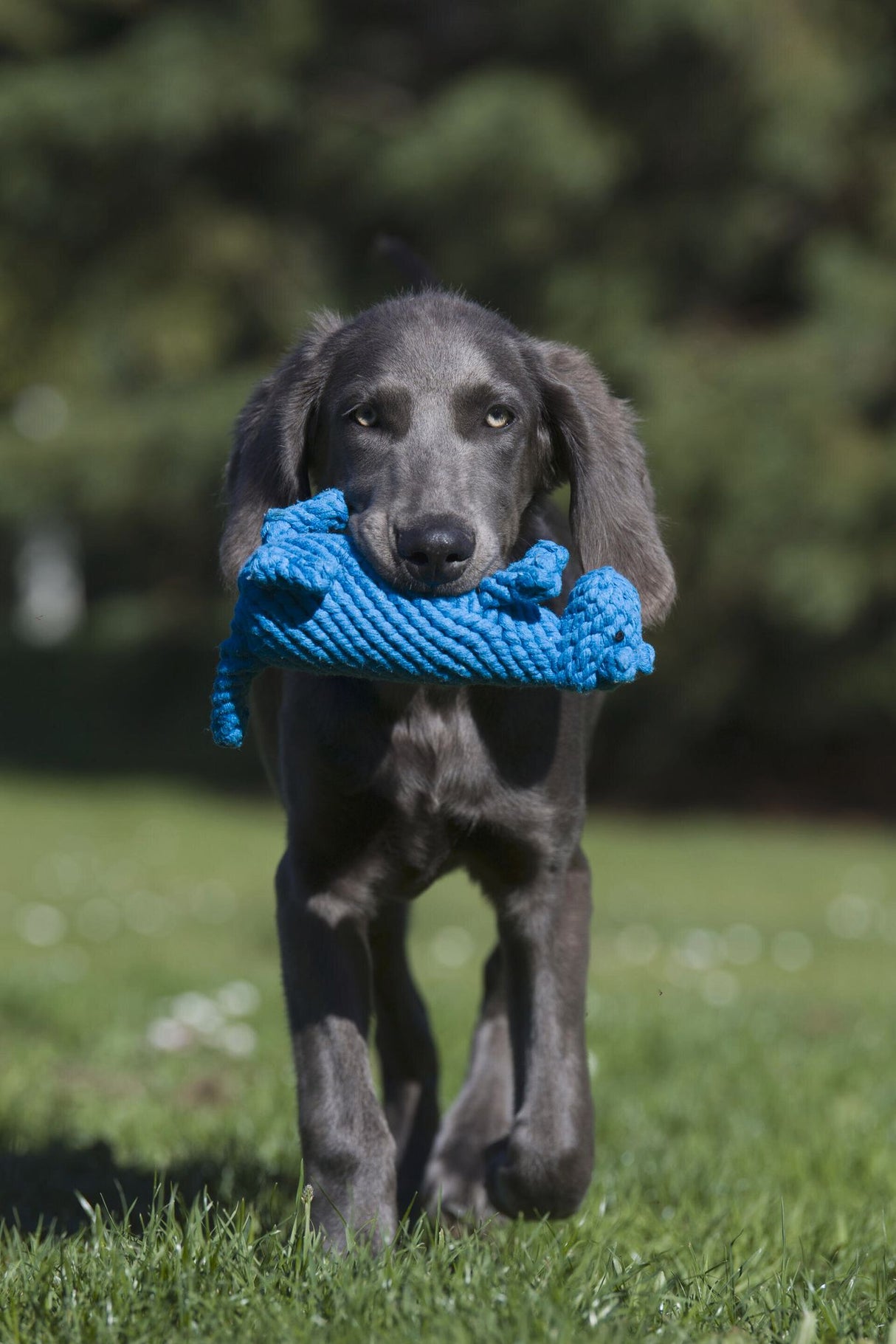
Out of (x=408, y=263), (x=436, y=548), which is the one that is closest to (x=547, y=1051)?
(x=436, y=548)

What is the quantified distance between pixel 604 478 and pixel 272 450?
661 mm

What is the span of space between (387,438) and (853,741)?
13670mm

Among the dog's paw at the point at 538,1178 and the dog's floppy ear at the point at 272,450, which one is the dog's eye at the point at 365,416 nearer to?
the dog's floppy ear at the point at 272,450

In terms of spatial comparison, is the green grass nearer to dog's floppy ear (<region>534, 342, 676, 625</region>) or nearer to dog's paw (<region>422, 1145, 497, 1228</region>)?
dog's paw (<region>422, 1145, 497, 1228</region>)

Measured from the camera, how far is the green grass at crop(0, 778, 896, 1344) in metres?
2.37

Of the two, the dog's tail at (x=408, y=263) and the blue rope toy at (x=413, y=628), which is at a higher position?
the dog's tail at (x=408, y=263)

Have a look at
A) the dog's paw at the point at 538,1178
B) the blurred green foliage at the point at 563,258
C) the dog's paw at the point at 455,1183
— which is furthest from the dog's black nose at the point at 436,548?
the blurred green foliage at the point at 563,258

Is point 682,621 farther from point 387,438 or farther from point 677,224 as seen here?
point 387,438

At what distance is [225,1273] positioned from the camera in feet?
8.02

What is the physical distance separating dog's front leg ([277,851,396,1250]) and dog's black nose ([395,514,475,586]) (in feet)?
2.17

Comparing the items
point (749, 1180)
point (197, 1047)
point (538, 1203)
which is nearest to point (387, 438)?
point (538, 1203)

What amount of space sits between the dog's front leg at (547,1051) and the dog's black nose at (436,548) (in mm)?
710

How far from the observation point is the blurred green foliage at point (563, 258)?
44.2 ft

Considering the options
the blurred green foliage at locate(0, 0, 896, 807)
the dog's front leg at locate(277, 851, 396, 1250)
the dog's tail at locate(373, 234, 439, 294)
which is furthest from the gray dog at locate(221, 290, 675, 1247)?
the blurred green foliage at locate(0, 0, 896, 807)
